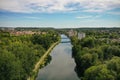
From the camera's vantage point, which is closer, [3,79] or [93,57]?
[3,79]

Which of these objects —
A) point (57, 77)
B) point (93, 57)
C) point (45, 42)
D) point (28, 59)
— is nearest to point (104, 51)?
point (93, 57)

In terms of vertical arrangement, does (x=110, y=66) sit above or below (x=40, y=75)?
above

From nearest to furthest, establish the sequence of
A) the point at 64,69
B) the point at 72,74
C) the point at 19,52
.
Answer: the point at 19,52
the point at 72,74
the point at 64,69

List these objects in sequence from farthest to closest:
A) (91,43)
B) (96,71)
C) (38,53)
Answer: (91,43), (38,53), (96,71)

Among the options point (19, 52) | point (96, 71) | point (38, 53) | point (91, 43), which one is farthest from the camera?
point (91, 43)

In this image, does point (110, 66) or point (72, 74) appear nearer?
point (110, 66)

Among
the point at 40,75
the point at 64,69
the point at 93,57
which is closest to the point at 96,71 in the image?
the point at 93,57

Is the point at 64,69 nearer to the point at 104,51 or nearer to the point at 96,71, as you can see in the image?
the point at 104,51

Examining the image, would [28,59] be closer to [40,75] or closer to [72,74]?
[40,75]

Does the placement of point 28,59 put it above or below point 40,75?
above
